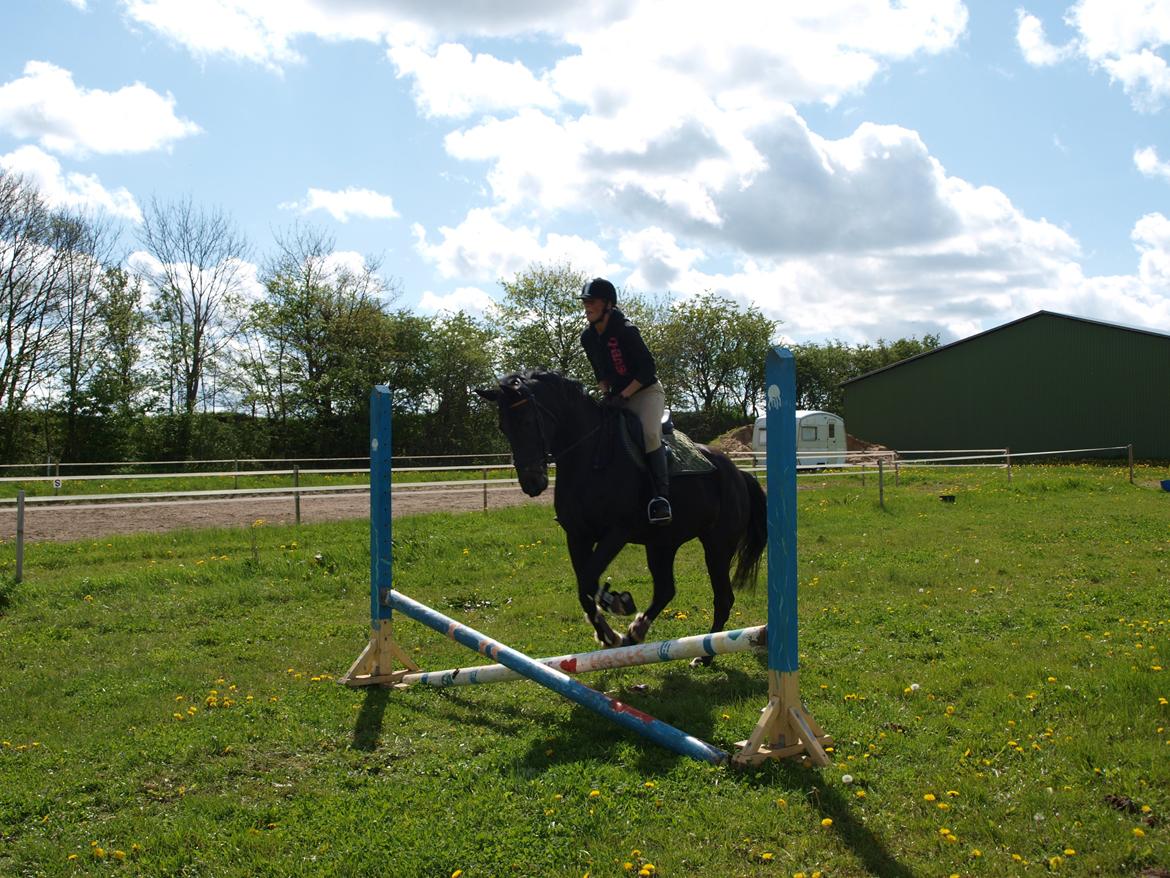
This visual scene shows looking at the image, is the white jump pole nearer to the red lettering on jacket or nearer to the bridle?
the bridle

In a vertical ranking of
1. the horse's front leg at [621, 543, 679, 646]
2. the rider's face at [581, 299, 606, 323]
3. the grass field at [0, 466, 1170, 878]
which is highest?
the rider's face at [581, 299, 606, 323]

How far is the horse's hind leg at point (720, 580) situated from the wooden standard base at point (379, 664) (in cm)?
270

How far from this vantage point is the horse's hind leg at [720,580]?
746 centimetres

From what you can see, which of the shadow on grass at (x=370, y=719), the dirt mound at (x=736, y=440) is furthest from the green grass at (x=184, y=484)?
the dirt mound at (x=736, y=440)

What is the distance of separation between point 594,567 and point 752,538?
7.59 feet

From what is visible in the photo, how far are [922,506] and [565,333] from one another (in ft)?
102

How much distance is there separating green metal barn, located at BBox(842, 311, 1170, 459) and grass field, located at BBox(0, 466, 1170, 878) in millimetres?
32626

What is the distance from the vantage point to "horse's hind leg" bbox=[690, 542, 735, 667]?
7.46 metres

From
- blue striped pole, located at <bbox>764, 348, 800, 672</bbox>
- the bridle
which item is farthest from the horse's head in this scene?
blue striped pole, located at <bbox>764, 348, 800, 672</bbox>

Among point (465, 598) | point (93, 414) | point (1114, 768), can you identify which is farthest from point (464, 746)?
point (93, 414)

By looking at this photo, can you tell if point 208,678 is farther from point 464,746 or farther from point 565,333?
point 565,333

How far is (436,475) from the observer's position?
29.4 meters

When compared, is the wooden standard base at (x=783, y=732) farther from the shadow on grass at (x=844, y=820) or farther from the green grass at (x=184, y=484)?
the green grass at (x=184, y=484)

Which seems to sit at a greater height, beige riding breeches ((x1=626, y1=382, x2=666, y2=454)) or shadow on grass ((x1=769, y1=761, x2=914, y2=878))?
beige riding breeches ((x1=626, y1=382, x2=666, y2=454))
